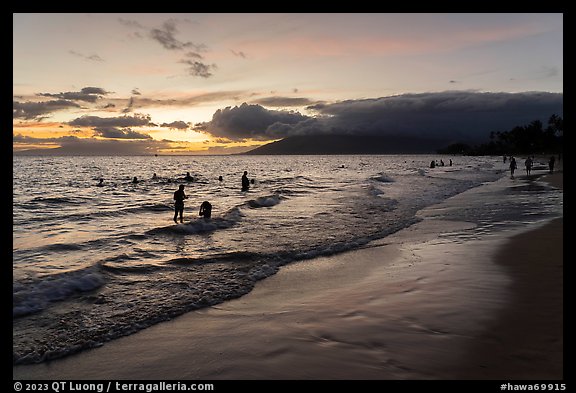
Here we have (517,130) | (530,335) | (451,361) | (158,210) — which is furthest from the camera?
(517,130)

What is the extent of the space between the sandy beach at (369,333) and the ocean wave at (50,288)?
3.27m

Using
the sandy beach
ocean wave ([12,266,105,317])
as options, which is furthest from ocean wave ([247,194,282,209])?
the sandy beach

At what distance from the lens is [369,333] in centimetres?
625

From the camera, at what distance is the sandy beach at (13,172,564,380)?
Answer: 201 inches

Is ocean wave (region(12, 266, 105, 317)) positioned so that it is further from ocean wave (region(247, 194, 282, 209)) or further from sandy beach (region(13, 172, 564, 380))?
ocean wave (region(247, 194, 282, 209))

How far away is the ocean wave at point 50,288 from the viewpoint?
28.2 feet

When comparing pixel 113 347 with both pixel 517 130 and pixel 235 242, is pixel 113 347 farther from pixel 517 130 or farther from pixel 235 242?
pixel 517 130

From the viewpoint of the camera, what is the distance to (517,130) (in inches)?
6462

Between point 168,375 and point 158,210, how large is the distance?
2377 cm

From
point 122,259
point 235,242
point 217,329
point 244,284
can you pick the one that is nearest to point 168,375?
point 217,329

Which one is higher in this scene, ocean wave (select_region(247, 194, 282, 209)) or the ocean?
ocean wave (select_region(247, 194, 282, 209))

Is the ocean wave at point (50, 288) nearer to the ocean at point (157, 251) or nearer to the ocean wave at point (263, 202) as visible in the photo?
the ocean at point (157, 251)

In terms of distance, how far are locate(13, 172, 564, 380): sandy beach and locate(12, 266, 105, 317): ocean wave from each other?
3.27 m

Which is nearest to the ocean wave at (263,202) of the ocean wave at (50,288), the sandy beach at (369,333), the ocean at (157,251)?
the ocean at (157,251)
